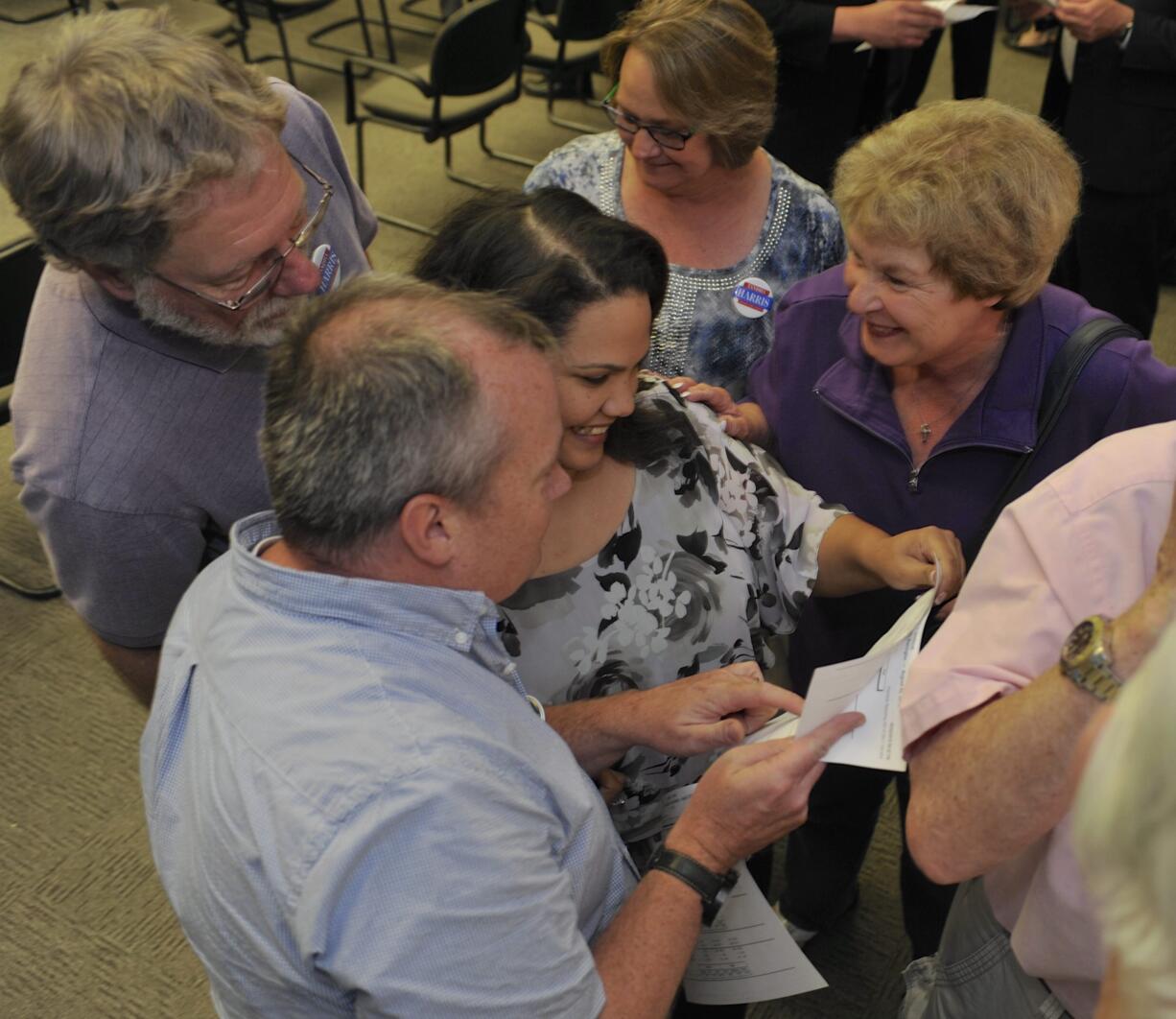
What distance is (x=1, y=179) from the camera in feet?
4.99

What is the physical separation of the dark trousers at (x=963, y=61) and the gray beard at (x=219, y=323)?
3.63 metres

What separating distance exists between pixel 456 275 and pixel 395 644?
633 mm

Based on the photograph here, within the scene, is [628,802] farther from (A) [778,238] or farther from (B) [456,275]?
(A) [778,238]

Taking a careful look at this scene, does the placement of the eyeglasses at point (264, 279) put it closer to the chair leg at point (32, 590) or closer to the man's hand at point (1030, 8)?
the chair leg at point (32, 590)

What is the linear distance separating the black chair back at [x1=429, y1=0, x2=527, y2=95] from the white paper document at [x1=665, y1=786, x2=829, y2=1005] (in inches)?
140

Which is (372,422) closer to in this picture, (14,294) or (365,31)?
(14,294)

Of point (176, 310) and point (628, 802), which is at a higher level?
point (176, 310)

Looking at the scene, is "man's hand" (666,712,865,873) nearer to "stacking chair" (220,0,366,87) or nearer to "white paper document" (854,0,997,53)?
"white paper document" (854,0,997,53)

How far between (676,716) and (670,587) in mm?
204

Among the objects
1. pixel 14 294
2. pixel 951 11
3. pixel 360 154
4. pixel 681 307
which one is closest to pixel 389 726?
pixel 681 307

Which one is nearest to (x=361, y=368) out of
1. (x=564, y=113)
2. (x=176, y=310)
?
(x=176, y=310)

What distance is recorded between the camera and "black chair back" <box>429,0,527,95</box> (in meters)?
4.27

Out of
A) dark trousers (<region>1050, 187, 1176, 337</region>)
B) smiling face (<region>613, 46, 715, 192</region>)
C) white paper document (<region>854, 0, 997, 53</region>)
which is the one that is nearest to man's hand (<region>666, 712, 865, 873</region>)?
smiling face (<region>613, 46, 715, 192</region>)

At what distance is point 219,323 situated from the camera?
61.9 inches
